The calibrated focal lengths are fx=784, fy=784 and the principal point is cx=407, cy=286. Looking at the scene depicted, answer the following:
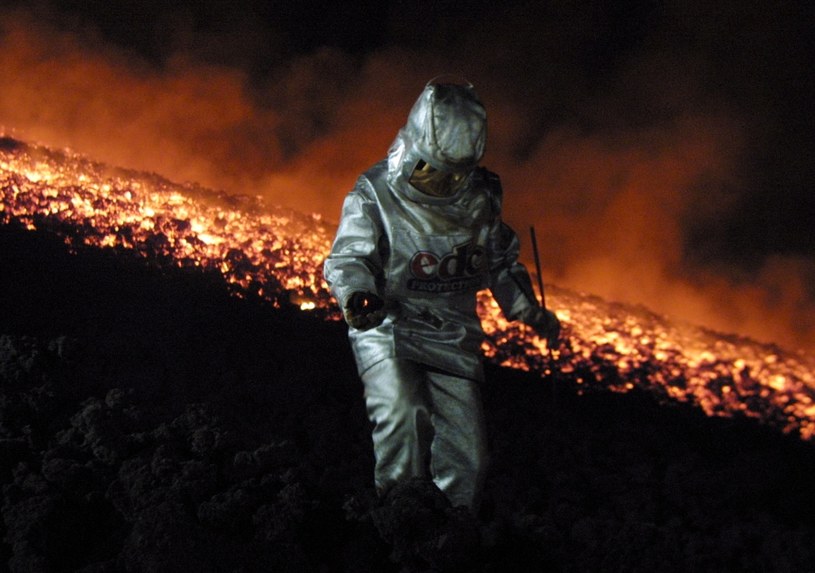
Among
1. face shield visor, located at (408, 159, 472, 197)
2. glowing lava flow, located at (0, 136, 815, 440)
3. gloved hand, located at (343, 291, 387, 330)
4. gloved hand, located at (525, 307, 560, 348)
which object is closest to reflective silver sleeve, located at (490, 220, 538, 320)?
gloved hand, located at (525, 307, 560, 348)

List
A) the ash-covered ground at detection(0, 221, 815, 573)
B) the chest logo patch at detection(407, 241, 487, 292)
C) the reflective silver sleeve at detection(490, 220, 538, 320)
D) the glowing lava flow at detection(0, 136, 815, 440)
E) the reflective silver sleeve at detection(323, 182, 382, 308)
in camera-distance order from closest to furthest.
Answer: the ash-covered ground at detection(0, 221, 815, 573) < the reflective silver sleeve at detection(323, 182, 382, 308) < the chest logo patch at detection(407, 241, 487, 292) < the reflective silver sleeve at detection(490, 220, 538, 320) < the glowing lava flow at detection(0, 136, 815, 440)

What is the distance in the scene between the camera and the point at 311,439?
5.01m

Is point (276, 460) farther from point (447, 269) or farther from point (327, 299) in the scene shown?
point (327, 299)

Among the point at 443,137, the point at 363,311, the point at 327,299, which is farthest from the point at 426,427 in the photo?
the point at 327,299

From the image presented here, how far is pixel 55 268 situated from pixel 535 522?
191 inches

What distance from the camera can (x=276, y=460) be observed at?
13.8 feet

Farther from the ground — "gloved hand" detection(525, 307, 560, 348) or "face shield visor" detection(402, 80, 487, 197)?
"face shield visor" detection(402, 80, 487, 197)

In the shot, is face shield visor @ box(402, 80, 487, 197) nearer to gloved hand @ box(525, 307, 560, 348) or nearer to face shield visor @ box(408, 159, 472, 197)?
face shield visor @ box(408, 159, 472, 197)

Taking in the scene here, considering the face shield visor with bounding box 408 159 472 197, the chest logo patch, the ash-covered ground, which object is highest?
the face shield visor with bounding box 408 159 472 197

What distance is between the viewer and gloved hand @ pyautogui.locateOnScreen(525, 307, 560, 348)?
174 inches

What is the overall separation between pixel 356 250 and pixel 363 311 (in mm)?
Answer: 394

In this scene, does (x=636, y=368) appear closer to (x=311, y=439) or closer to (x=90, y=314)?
(x=311, y=439)

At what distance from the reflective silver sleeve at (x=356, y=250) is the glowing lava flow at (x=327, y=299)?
Result: 3.68 m

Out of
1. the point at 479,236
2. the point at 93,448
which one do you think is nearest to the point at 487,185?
the point at 479,236
